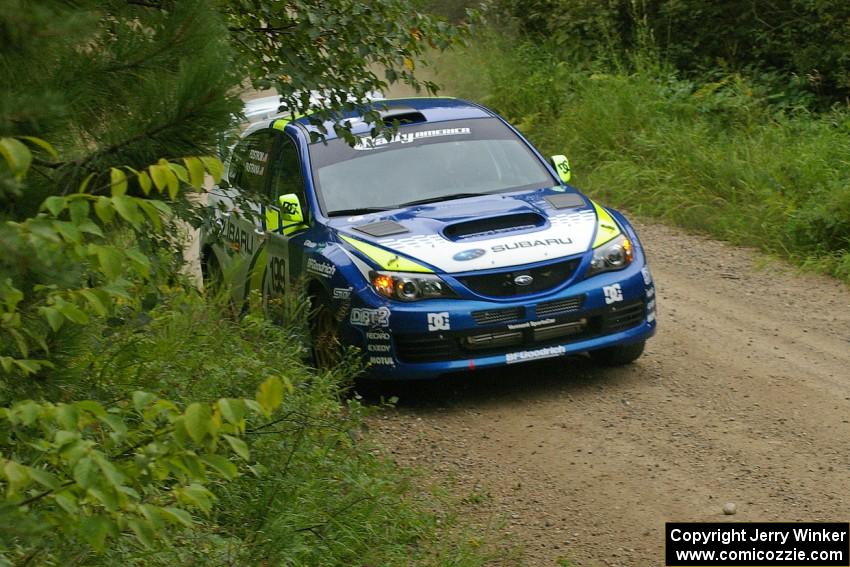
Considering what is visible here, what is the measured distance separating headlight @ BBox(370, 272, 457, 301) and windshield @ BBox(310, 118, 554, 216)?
0.95 m

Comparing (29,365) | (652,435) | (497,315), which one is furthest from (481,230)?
(29,365)

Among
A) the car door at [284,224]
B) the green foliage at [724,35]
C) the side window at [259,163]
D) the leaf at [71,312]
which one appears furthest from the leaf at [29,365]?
the green foliage at [724,35]

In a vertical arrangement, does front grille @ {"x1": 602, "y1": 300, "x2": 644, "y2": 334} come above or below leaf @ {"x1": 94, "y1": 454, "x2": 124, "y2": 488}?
below

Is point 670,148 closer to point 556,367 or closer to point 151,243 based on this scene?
point 556,367

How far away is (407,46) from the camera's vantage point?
630 centimetres

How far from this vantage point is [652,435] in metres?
7.06

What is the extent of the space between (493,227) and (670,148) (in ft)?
22.0

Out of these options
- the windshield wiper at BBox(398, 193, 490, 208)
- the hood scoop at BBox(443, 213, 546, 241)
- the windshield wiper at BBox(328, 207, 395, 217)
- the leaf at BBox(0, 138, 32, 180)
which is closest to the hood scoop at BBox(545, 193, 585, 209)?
the hood scoop at BBox(443, 213, 546, 241)

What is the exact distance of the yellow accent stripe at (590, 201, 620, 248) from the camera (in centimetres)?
796

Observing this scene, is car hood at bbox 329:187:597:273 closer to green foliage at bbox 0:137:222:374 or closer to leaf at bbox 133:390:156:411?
green foliage at bbox 0:137:222:374

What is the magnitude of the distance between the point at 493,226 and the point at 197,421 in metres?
5.13

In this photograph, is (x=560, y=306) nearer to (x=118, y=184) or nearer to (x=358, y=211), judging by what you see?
(x=358, y=211)

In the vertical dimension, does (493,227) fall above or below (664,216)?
above

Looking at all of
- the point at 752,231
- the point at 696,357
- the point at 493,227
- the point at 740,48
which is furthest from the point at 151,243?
the point at 740,48
